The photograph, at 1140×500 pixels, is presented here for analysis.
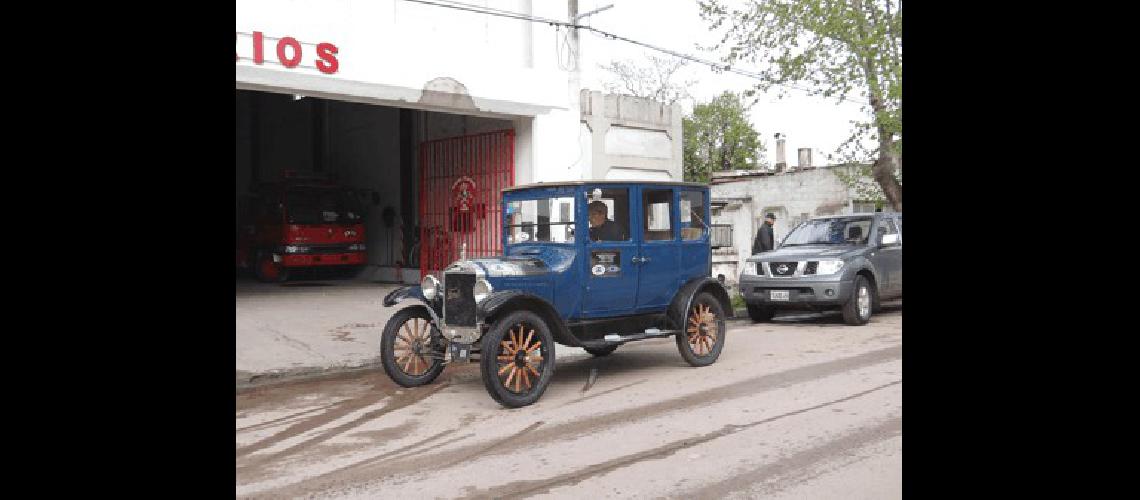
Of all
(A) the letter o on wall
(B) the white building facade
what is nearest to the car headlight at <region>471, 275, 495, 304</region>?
(B) the white building facade

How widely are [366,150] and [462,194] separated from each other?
20.5 ft

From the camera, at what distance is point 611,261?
27.2 ft

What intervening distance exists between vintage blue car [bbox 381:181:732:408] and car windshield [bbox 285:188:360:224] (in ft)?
38.0

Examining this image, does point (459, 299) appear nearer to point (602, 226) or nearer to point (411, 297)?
point (411, 297)

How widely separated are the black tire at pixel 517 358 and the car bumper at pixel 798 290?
19.8ft

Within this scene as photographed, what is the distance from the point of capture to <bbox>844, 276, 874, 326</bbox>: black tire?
12375 mm

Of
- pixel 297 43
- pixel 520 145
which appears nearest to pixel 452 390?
pixel 297 43

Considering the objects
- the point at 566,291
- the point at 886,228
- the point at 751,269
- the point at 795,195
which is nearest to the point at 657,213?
the point at 566,291

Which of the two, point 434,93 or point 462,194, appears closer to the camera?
point 434,93

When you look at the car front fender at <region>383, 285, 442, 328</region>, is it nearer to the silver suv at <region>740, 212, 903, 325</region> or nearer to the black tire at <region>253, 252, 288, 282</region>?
the silver suv at <region>740, 212, 903, 325</region>

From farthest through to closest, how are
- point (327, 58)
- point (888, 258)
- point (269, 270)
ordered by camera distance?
1. point (269, 270)
2. point (888, 258)
3. point (327, 58)

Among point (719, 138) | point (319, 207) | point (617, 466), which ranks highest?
point (719, 138)
